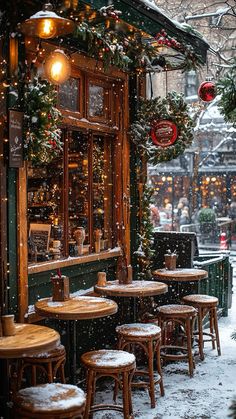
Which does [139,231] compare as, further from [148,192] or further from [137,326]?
[137,326]

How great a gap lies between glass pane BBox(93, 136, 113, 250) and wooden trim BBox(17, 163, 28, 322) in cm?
221

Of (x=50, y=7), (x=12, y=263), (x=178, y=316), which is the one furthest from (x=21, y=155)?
(x=178, y=316)

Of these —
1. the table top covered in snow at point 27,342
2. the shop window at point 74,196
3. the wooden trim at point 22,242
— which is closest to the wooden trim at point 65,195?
the shop window at point 74,196

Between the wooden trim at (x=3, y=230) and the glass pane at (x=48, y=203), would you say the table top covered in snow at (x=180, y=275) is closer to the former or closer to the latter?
the glass pane at (x=48, y=203)

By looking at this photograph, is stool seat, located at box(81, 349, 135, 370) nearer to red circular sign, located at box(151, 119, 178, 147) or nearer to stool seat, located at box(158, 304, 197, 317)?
stool seat, located at box(158, 304, 197, 317)

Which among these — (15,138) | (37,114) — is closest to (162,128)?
A: (37,114)

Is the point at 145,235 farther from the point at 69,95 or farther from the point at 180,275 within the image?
the point at 69,95

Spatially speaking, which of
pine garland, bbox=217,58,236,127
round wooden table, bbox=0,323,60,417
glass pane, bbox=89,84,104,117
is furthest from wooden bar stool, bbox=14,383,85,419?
glass pane, bbox=89,84,104,117

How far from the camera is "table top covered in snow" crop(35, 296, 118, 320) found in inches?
213

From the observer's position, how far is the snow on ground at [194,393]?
20.1 feet

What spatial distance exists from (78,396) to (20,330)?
0.90 meters

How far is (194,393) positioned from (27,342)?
298cm

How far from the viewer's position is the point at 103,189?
8398mm

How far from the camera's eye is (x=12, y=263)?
19.4 ft
